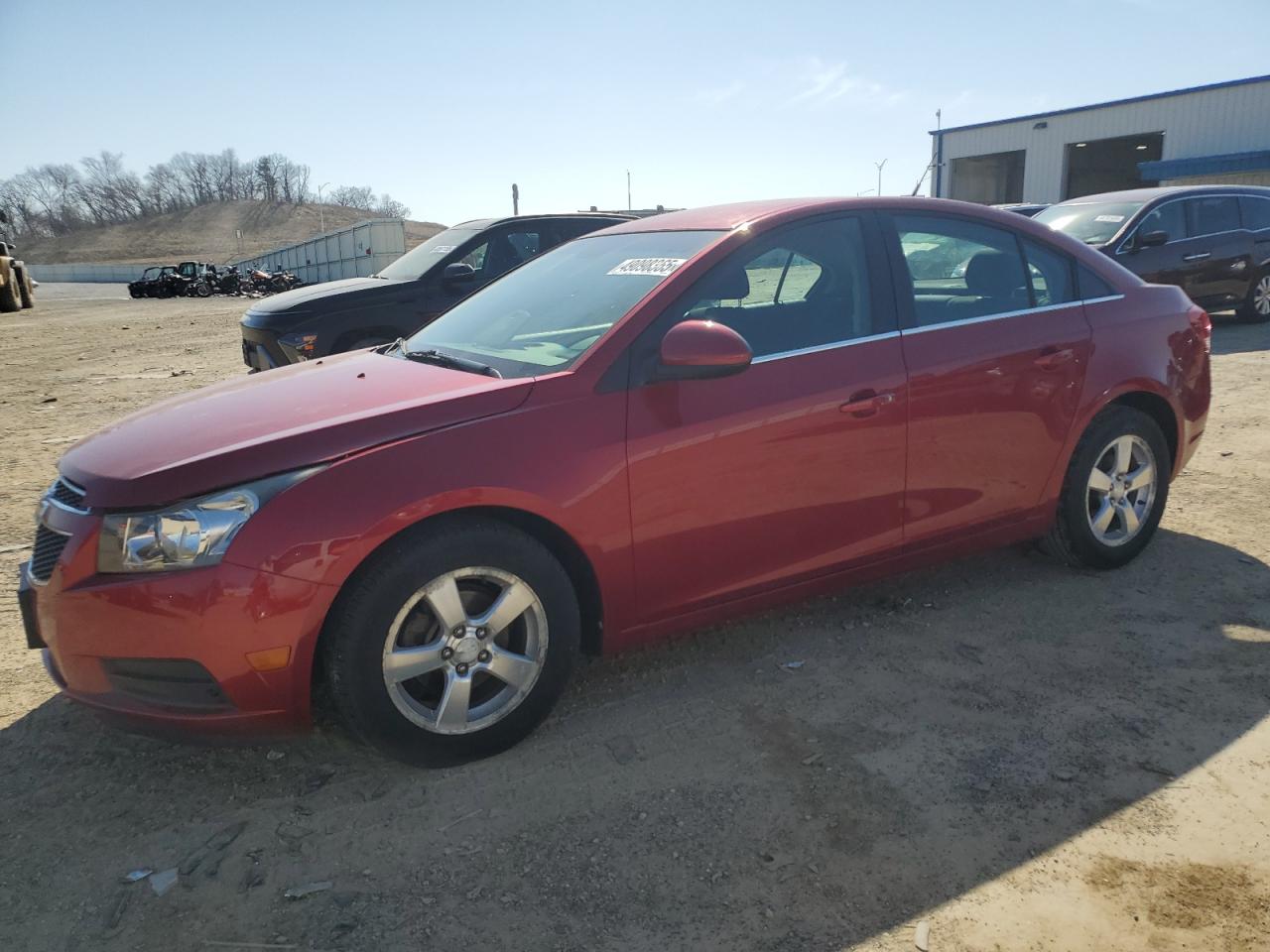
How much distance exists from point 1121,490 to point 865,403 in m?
1.66

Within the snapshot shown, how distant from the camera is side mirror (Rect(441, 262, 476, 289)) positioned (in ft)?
27.1

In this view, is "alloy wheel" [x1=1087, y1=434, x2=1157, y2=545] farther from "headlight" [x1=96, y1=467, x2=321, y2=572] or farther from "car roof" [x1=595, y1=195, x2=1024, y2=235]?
"headlight" [x1=96, y1=467, x2=321, y2=572]

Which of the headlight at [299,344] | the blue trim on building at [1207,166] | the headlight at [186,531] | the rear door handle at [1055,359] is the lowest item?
the headlight at [186,531]

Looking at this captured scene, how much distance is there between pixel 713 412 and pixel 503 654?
41.5 inches

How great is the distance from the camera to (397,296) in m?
8.30

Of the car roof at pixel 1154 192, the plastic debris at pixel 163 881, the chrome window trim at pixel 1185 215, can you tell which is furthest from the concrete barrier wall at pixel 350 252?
the plastic debris at pixel 163 881

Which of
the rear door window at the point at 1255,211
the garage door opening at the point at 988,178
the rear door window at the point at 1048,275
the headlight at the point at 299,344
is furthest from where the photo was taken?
the garage door opening at the point at 988,178

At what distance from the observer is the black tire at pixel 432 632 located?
2619 mm

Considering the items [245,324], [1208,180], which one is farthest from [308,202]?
[245,324]

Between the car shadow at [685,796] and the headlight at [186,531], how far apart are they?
783mm

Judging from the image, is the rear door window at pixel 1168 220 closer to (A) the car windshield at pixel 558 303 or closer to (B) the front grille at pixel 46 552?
(A) the car windshield at pixel 558 303

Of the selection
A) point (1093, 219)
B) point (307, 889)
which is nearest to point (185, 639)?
point (307, 889)

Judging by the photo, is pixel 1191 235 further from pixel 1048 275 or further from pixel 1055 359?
pixel 1055 359

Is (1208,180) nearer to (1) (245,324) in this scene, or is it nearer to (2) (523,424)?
(1) (245,324)
